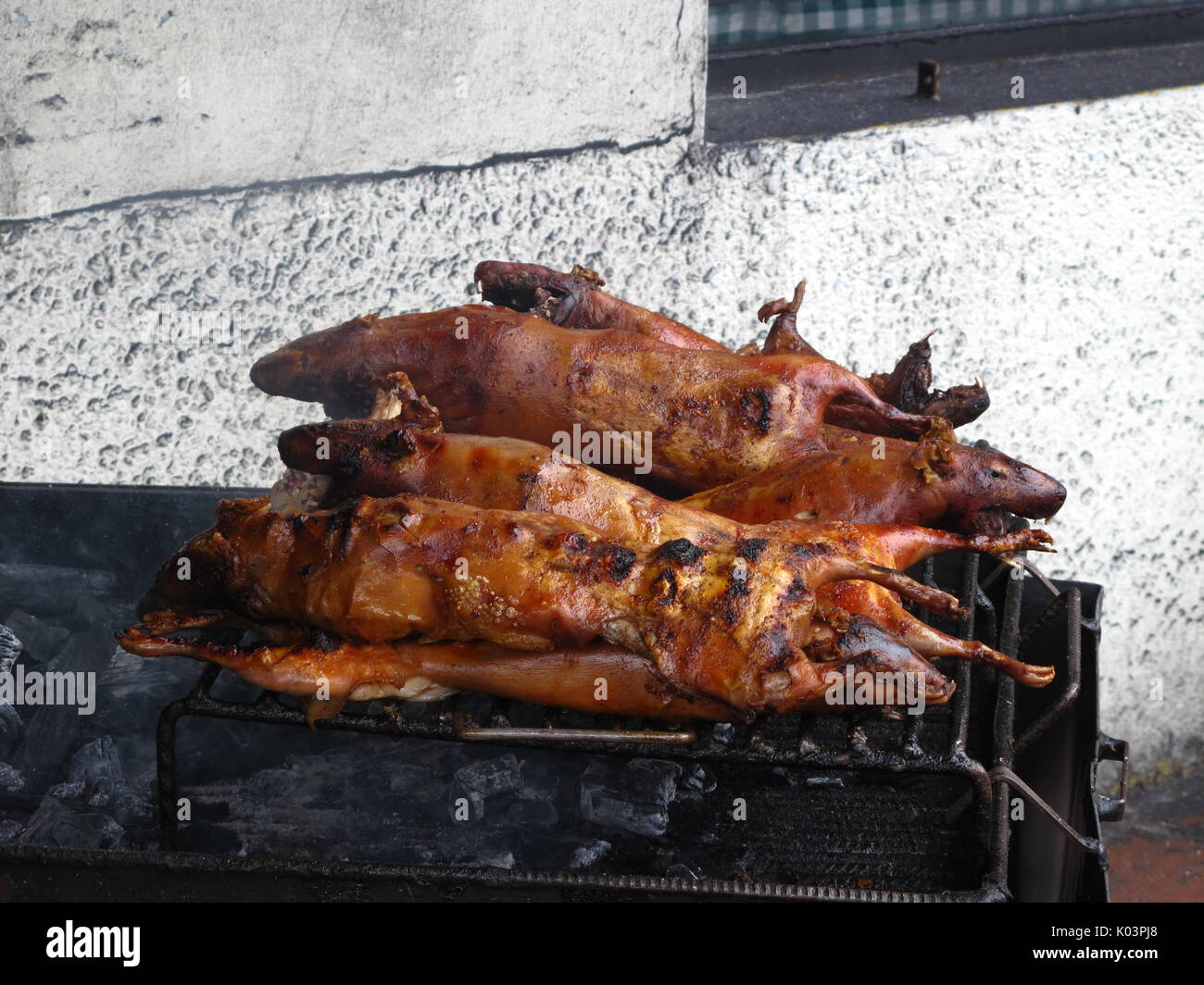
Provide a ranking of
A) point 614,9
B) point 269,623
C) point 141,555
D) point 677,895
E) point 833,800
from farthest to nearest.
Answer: point 614,9
point 141,555
point 833,800
point 269,623
point 677,895

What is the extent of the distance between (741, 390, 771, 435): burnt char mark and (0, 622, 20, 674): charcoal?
209cm

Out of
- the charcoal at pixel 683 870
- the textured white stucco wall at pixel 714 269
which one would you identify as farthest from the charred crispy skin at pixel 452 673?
the textured white stucco wall at pixel 714 269

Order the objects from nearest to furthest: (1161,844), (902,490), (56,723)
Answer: (902,490) → (56,723) → (1161,844)

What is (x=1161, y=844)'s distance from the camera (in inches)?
177

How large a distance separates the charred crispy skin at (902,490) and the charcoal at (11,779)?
1.80 meters

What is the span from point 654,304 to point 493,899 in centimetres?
268

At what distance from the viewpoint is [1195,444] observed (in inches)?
169

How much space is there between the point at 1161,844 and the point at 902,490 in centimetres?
291

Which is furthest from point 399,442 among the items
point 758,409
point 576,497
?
point 758,409

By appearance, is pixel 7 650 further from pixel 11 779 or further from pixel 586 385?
pixel 586 385

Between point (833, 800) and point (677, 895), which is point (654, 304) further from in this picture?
point (677, 895)

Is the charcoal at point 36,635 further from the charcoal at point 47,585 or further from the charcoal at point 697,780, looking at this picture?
the charcoal at point 697,780

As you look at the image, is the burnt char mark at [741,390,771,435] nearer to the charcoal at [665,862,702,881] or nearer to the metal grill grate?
the metal grill grate
